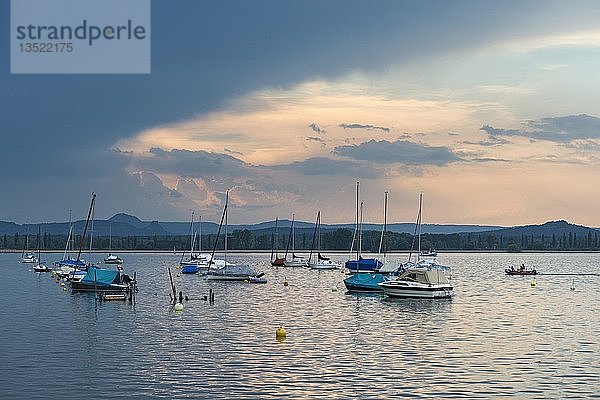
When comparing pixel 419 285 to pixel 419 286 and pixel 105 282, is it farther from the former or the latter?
pixel 105 282

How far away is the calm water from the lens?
34.4 metres

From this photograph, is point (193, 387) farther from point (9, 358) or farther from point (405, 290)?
point (405, 290)

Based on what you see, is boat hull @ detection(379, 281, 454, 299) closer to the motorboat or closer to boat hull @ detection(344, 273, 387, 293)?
the motorboat

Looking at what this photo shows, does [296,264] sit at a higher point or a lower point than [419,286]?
lower

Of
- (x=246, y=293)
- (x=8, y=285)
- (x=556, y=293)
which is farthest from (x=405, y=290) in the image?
(x=8, y=285)

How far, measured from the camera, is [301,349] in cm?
4484

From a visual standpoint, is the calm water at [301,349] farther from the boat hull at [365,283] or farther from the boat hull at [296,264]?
the boat hull at [296,264]

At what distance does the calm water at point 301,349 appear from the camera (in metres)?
34.4

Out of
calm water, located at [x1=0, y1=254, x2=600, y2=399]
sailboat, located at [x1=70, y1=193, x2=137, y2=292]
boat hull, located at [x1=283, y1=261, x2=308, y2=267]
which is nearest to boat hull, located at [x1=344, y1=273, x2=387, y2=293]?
calm water, located at [x1=0, y1=254, x2=600, y2=399]

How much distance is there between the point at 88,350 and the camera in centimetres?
4509

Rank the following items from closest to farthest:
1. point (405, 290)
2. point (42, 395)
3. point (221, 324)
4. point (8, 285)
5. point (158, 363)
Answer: point (42, 395), point (158, 363), point (221, 324), point (405, 290), point (8, 285)

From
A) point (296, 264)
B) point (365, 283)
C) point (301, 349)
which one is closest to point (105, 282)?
point (365, 283)

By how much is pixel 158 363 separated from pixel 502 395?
1586 centimetres

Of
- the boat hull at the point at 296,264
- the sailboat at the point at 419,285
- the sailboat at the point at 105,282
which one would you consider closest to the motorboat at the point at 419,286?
the sailboat at the point at 419,285
